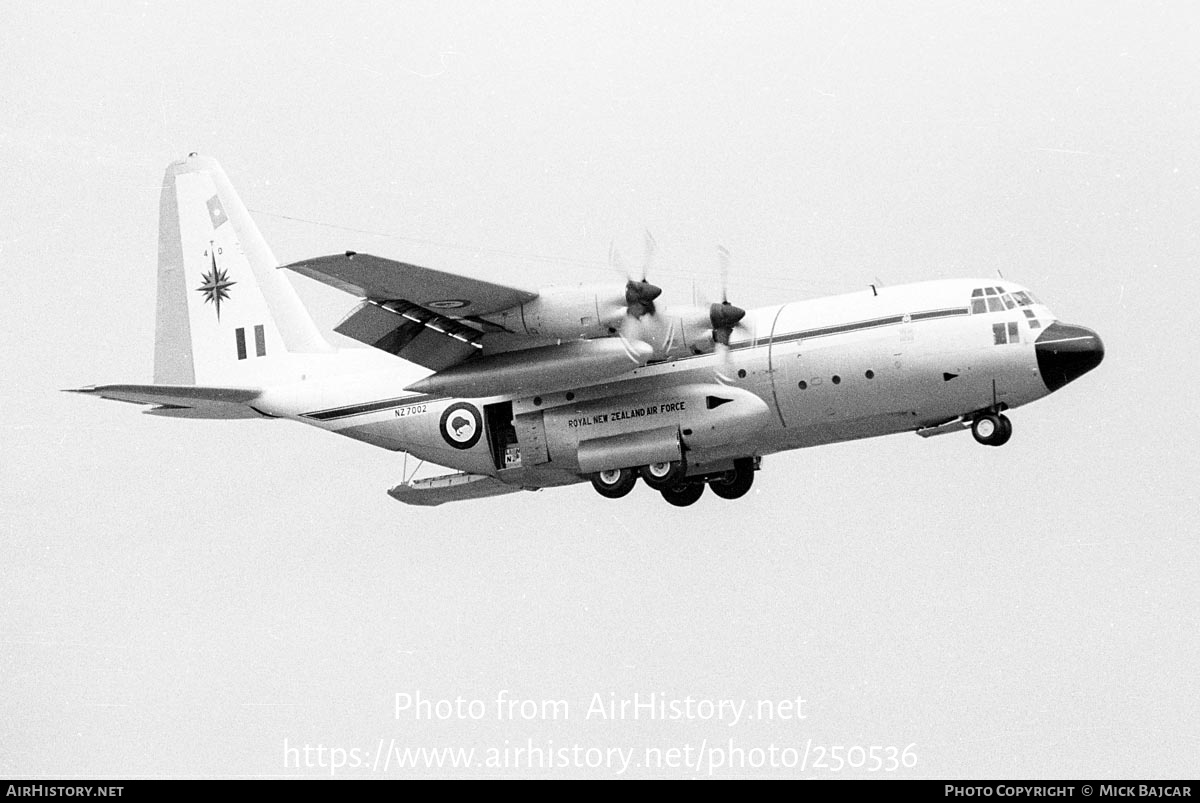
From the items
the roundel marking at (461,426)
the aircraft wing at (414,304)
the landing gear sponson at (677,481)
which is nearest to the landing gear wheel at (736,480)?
the landing gear sponson at (677,481)

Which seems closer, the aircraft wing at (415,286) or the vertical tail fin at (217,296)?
the aircraft wing at (415,286)

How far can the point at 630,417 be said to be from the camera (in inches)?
993

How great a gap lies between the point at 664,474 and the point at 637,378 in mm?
1483

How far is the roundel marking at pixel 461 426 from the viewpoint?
85.2ft

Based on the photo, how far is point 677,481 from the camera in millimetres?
25297

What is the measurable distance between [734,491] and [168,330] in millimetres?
10119

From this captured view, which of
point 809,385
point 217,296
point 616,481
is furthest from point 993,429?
point 217,296

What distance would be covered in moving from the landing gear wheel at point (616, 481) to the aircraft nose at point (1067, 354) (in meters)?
6.16

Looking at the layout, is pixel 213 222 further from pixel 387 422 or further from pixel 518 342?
pixel 518 342

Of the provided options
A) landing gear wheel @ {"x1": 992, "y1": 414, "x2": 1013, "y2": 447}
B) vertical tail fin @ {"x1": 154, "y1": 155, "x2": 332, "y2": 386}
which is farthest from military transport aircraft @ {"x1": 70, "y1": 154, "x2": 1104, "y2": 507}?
vertical tail fin @ {"x1": 154, "y1": 155, "x2": 332, "y2": 386}

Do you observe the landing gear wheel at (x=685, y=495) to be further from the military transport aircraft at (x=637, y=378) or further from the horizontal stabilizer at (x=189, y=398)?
the horizontal stabilizer at (x=189, y=398)

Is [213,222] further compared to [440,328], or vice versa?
[213,222]

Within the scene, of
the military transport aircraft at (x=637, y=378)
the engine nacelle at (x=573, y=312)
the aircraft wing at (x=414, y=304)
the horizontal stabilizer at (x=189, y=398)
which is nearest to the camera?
the aircraft wing at (x=414, y=304)
